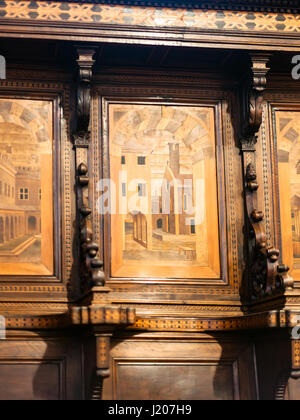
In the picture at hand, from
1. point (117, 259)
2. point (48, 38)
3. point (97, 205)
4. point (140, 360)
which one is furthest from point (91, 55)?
point (140, 360)

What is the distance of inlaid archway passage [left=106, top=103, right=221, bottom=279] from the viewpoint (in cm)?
679

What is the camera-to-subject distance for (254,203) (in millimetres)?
6930

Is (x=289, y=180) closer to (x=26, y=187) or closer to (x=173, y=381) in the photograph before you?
(x=173, y=381)

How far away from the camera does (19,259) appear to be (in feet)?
21.6

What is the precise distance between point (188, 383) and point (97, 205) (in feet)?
5.06

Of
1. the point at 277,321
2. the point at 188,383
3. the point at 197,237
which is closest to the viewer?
the point at 277,321

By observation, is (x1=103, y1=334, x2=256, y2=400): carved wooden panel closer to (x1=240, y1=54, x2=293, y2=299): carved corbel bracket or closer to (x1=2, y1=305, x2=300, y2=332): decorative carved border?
(x1=2, y1=305, x2=300, y2=332): decorative carved border

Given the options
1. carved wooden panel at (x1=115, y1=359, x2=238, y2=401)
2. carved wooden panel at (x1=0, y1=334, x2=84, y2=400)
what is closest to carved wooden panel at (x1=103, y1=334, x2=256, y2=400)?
carved wooden panel at (x1=115, y1=359, x2=238, y2=401)

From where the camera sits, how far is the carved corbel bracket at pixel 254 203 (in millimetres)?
6488

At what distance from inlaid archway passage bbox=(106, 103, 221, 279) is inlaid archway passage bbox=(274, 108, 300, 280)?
565 millimetres

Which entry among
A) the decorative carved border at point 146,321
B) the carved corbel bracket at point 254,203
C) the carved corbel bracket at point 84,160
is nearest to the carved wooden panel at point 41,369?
the decorative carved border at point 146,321

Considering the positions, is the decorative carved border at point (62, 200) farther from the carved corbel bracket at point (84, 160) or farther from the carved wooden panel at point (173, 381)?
the carved wooden panel at point (173, 381)

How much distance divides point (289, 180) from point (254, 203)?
436 mm

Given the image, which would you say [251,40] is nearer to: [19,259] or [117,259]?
[117,259]
